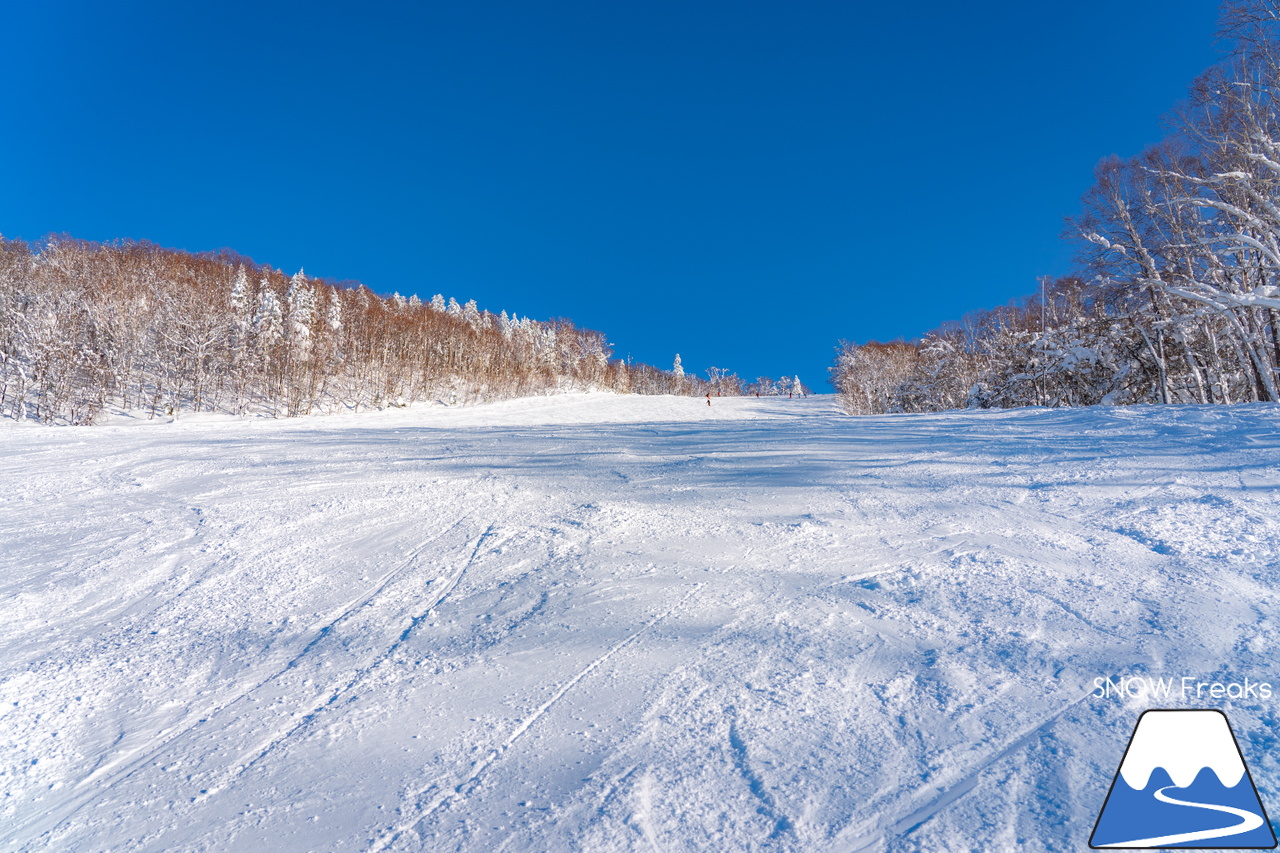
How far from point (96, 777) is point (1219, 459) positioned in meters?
9.43

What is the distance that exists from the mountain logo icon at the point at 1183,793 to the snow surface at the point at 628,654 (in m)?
0.05

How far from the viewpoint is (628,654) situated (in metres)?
2.98

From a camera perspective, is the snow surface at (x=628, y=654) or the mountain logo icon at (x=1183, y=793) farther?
the snow surface at (x=628, y=654)

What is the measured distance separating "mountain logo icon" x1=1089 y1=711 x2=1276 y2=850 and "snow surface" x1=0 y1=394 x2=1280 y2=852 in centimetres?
5

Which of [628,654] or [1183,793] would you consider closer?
[1183,793]

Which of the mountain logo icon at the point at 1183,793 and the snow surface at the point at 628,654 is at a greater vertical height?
the snow surface at the point at 628,654

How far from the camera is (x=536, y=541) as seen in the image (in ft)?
16.0

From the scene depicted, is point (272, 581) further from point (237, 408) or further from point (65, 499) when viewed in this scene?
point (237, 408)

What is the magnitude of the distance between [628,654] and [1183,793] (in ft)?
7.38

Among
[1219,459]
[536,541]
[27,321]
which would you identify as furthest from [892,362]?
[27,321]

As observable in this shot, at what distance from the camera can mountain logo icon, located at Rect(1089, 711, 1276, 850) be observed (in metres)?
1.76

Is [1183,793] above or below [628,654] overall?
below

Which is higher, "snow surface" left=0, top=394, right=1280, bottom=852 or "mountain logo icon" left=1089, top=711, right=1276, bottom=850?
"snow surface" left=0, top=394, right=1280, bottom=852

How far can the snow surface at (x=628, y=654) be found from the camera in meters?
1.99
